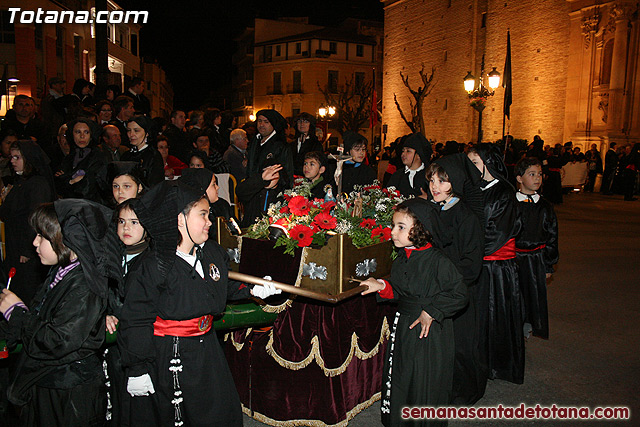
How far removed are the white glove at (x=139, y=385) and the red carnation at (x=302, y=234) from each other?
4.61ft

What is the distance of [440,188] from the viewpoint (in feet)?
14.3

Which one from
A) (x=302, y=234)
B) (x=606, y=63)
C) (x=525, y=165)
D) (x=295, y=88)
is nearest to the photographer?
(x=302, y=234)

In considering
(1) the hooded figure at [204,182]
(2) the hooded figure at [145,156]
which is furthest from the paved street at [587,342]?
(2) the hooded figure at [145,156]

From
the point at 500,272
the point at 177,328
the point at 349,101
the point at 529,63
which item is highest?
the point at 349,101

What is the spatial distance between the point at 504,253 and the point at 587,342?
193cm

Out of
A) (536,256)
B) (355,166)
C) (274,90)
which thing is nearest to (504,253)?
(536,256)

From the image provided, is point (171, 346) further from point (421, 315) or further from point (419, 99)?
point (419, 99)

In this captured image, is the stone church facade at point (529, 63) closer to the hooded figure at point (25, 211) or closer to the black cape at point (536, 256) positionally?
the black cape at point (536, 256)

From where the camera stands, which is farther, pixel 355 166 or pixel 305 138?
pixel 305 138

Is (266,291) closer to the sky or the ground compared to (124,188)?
closer to the ground

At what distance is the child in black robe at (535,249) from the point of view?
5551 mm

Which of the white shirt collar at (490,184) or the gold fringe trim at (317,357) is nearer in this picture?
the gold fringe trim at (317,357)

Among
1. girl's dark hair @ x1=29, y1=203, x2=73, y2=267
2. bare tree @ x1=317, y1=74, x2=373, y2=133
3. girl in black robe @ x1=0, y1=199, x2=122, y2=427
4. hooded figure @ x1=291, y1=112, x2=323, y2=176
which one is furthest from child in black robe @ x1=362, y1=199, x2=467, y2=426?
bare tree @ x1=317, y1=74, x2=373, y2=133

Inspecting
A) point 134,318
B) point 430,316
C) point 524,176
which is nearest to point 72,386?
point 134,318
